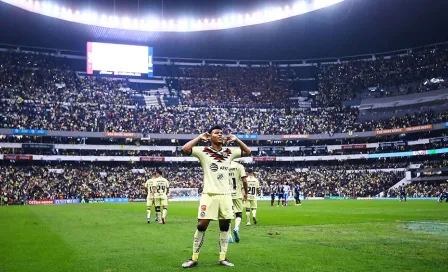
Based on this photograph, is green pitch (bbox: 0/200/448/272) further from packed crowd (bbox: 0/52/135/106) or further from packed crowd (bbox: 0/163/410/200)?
packed crowd (bbox: 0/52/135/106)

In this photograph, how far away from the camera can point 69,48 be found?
84000mm

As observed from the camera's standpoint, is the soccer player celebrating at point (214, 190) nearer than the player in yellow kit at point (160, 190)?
Yes

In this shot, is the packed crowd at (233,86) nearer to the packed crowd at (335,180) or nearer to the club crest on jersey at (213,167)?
the packed crowd at (335,180)

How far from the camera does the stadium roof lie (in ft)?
222

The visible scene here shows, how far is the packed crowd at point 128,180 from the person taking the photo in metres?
59.9

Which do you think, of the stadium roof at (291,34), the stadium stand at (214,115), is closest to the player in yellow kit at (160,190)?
the stadium stand at (214,115)

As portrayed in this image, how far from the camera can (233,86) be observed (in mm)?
90062

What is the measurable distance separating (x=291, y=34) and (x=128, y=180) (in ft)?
124

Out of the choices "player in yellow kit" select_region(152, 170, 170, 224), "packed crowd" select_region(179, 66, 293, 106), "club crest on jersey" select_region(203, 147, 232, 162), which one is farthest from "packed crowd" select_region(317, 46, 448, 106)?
"club crest on jersey" select_region(203, 147, 232, 162)

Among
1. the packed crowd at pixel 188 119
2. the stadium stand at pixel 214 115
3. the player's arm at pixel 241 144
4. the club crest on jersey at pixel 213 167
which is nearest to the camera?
the player's arm at pixel 241 144

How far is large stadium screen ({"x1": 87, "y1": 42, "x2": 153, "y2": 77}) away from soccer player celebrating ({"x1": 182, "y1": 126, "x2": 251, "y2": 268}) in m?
67.3

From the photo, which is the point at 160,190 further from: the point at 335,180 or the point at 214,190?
the point at 335,180

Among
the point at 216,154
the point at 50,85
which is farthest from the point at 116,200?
the point at 216,154

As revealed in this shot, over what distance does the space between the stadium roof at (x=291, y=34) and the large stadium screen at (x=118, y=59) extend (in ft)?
10.2
